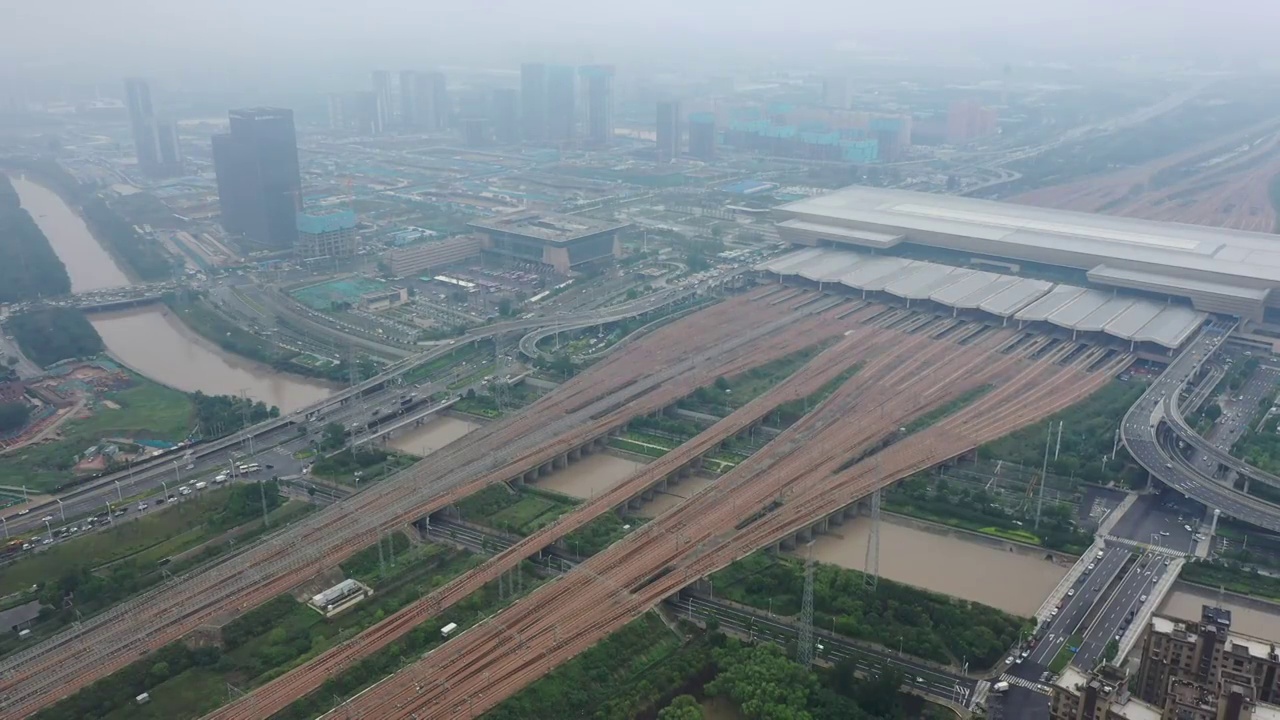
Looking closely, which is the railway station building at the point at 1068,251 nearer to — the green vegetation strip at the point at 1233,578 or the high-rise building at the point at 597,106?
the green vegetation strip at the point at 1233,578

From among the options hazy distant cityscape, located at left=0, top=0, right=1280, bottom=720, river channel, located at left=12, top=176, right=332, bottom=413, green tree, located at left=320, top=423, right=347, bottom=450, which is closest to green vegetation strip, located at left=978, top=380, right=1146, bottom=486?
hazy distant cityscape, located at left=0, top=0, right=1280, bottom=720

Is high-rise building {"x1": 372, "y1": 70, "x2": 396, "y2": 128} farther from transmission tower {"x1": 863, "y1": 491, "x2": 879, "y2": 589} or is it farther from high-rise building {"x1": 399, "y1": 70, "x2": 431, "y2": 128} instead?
transmission tower {"x1": 863, "y1": 491, "x2": 879, "y2": 589}

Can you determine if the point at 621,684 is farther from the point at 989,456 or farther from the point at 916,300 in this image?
the point at 916,300

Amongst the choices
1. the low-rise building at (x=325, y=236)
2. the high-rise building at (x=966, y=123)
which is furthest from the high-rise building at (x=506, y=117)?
the high-rise building at (x=966, y=123)

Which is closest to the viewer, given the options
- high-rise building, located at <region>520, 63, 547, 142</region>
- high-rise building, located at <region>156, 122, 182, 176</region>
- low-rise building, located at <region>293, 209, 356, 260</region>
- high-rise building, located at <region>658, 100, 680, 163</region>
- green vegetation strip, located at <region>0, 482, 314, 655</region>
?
green vegetation strip, located at <region>0, 482, 314, 655</region>

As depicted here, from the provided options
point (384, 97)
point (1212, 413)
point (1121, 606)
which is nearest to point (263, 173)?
point (384, 97)

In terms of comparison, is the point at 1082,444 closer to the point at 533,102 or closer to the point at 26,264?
the point at 26,264
